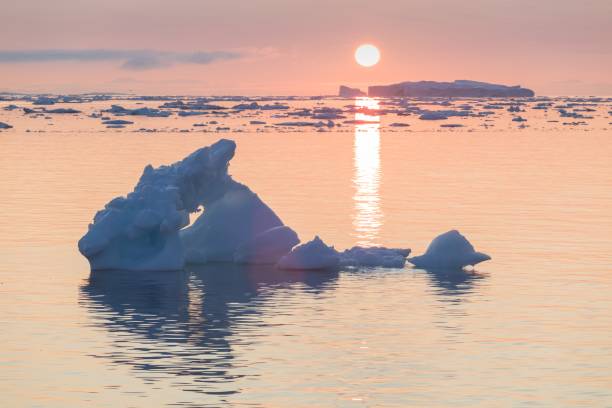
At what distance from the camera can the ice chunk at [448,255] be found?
29469 millimetres

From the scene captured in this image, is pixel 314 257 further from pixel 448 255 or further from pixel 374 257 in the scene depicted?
pixel 448 255

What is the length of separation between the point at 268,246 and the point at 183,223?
2251mm

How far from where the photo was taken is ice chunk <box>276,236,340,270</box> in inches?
1144

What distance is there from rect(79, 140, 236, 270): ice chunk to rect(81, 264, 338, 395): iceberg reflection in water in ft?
1.30

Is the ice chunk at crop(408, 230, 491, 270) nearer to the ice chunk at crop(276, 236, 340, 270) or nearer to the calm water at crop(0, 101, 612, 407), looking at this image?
the calm water at crop(0, 101, 612, 407)

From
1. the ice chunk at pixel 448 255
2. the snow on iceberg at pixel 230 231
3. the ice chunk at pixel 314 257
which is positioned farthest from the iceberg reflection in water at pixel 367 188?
the ice chunk at pixel 314 257

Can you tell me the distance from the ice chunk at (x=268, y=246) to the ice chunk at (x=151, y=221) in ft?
5.36

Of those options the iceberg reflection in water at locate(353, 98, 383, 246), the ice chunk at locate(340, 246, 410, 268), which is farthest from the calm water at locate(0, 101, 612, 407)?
the ice chunk at locate(340, 246, 410, 268)

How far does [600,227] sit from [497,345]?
57.4ft

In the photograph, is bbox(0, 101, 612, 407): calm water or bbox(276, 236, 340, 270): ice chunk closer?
bbox(0, 101, 612, 407): calm water

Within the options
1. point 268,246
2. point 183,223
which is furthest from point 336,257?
point 183,223

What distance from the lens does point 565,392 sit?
18000 mm

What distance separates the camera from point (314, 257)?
95.4 feet

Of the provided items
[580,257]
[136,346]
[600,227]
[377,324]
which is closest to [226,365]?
[136,346]
